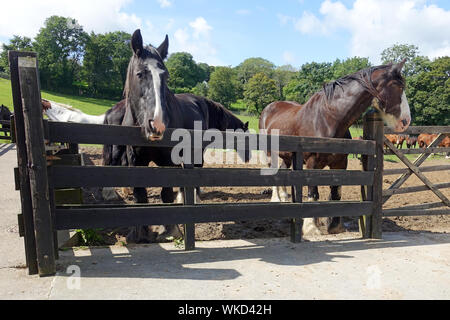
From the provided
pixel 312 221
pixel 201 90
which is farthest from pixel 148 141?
pixel 201 90

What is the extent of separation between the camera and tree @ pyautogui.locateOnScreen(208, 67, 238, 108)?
89.2m

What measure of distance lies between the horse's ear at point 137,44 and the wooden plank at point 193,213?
173 centimetres

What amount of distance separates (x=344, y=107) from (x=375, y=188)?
4.47ft

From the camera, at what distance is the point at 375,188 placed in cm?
444

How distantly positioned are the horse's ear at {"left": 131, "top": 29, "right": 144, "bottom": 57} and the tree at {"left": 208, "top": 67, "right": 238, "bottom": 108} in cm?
8543

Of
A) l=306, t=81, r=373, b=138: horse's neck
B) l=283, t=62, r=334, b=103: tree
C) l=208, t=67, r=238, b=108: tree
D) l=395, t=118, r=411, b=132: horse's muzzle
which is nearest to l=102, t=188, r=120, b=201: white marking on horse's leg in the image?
l=306, t=81, r=373, b=138: horse's neck

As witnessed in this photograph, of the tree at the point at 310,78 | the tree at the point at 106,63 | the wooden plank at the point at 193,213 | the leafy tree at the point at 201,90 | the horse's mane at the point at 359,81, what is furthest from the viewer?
the leafy tree at the point at 201,90

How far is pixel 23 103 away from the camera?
2697mm

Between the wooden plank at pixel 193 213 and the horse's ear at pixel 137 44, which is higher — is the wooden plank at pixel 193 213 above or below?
below

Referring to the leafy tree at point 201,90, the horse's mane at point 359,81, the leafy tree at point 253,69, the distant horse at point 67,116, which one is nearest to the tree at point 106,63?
the leafy tree at point 201,90

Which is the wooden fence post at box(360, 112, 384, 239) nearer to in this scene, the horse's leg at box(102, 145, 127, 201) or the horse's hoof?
the horse's hoof

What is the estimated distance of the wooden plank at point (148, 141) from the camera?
2.98 metres

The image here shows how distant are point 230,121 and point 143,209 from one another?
17.2ft

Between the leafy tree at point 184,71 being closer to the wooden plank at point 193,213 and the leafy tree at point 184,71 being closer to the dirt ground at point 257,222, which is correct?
the dirt ground at point 257,222
